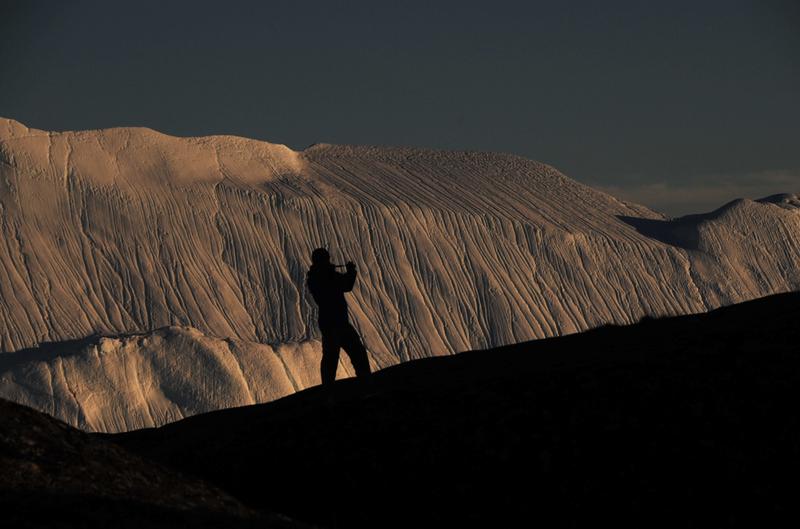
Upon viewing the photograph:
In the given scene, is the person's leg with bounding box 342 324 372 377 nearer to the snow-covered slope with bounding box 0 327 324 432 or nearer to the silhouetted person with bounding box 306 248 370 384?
the silhouetted person with bounding box 306 248 370 384

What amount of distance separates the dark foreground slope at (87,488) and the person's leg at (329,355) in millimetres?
6467

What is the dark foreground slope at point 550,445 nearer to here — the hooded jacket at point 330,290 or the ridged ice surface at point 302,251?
the hooded jacket at point 330,290

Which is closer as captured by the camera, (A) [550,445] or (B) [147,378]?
(A) [550,445]

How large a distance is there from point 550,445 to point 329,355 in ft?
17.3

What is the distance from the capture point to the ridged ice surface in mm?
96312

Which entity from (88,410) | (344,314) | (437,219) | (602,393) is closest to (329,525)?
(602,393)

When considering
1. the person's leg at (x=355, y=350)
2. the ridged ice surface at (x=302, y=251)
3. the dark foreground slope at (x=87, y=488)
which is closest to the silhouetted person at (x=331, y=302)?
the person's leg at (x=355, y=350)

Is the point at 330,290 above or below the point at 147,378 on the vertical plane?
below

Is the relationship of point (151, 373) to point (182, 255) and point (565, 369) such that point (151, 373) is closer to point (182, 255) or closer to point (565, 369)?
point (182, 255)

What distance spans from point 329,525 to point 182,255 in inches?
3490

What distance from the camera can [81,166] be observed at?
4181 inches

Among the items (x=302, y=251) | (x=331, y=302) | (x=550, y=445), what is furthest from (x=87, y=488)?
(x=302, y=251)

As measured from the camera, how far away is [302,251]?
4065 inches

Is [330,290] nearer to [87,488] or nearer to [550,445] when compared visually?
[550,445]
